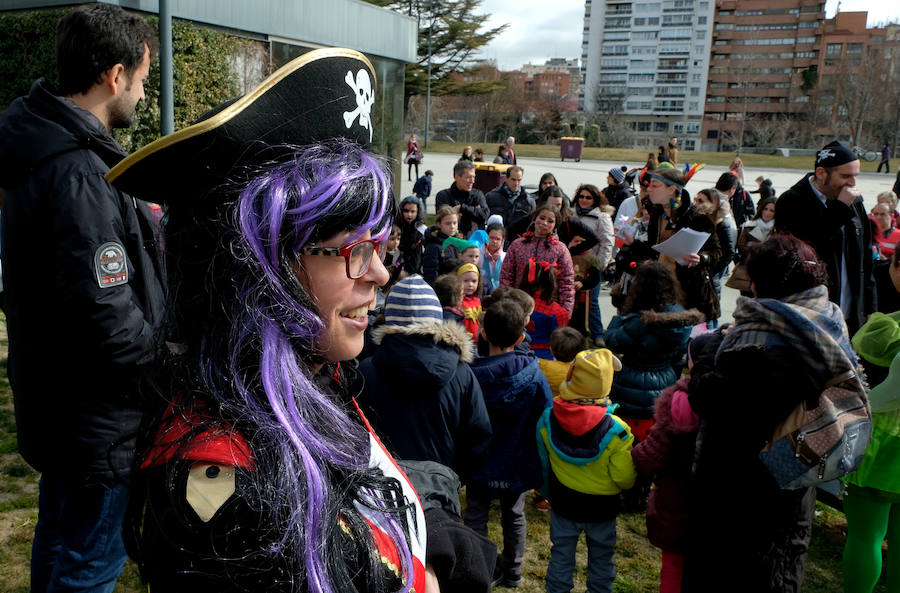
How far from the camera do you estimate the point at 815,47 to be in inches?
3305

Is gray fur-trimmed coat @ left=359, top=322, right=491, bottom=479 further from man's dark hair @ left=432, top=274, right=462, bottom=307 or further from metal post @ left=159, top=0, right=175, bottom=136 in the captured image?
metal post @ left=159, top=0, right=175, bottom=136

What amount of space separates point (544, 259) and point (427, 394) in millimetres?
3000

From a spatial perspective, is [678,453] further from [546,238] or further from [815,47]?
[815,47]

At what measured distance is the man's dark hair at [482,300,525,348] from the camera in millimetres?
3611

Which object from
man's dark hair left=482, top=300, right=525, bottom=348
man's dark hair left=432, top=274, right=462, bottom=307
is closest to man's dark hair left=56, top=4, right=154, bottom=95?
man's dark hair left=482, top=300, right=525, bottom=348

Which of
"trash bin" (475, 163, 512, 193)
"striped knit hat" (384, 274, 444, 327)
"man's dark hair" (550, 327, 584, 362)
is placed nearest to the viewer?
"striped knit hat" (384, 274, 444, 327)

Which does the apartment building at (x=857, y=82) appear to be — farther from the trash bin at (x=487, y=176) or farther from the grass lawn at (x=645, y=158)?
the trash bin at (x=487, y=176)

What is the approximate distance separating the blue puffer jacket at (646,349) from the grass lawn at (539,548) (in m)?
0.74

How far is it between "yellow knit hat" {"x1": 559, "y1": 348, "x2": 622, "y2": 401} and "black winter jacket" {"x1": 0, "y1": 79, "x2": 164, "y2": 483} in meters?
1.89

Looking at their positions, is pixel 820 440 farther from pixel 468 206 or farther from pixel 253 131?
pixel 468 206

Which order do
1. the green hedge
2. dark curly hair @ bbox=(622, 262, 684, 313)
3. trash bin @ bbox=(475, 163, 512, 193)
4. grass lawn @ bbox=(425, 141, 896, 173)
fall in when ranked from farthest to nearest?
grass lawn @ bbox=(425, 141, 896, 173), trash bin @ bbox=(475, 163, 512, 193), the green hedge, dark curly hair @ bbox=(622, 262, 684, 313)

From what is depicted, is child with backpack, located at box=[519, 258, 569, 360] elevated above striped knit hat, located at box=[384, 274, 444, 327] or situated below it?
below

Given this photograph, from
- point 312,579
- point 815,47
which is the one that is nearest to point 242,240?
point 312,579

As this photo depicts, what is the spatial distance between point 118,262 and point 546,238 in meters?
4.35
